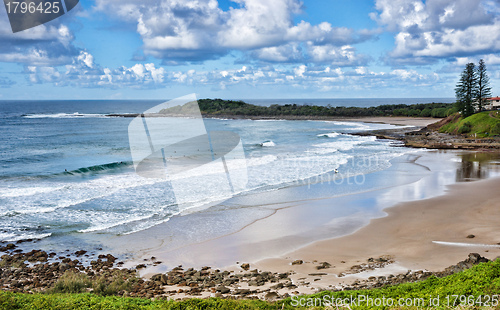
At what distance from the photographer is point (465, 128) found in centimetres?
4509

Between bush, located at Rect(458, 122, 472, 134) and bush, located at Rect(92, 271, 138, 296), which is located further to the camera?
bush, located at Rect(458, 122, 472, 134)

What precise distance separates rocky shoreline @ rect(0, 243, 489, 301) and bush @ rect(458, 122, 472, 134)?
135ft

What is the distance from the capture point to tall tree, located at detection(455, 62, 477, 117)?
5061 centimetres

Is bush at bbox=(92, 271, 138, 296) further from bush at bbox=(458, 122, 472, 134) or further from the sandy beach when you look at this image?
bush at bbox=(458, 122, 472, 134)

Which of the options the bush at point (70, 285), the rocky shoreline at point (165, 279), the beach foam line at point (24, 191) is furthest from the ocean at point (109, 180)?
the bush at point (70, 285)

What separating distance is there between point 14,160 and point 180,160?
12.9 meters

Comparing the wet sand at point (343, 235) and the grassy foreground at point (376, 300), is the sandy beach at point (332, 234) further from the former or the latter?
the grassy foreground at point (376, 300)

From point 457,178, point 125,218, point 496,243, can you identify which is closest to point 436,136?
point 457,178

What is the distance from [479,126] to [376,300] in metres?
45.2

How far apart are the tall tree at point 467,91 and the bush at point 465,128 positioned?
19.3 feet

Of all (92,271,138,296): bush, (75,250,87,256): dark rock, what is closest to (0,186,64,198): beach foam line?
(75,250,87,256): dark rock

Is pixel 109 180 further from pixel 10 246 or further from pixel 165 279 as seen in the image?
pixel 165 279

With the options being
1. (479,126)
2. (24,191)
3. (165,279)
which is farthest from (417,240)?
(479,126)

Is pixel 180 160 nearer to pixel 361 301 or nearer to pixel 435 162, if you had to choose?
pixel 435 162
